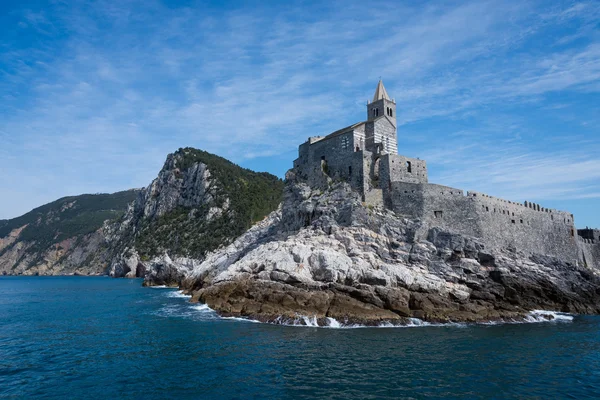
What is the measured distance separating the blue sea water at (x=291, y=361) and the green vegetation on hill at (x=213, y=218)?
68783mm

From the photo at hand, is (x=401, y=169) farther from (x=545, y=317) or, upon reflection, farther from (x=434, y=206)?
(x=545, y=317)

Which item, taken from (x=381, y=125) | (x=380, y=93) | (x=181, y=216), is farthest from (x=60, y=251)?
(x=381, y=125)

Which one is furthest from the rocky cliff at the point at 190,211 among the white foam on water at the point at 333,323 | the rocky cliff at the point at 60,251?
the white foam on water at the point at 333,323

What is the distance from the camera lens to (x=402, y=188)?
44719mm

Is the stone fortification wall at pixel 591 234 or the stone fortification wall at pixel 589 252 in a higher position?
the stone fortification wall at pixel 591 234

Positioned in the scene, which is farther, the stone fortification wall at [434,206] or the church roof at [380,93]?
the church roof at [380,93]

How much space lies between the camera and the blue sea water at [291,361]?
18.7 m

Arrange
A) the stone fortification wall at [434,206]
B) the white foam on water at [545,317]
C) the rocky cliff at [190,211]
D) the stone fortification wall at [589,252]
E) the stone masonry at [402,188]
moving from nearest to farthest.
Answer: the white foam on water at [545,317] → the stone fortification wall at [434,206] → the stone masonry at [402,188] → the stone fortification wall at [589,252] → the rocky cliff at [190,211]

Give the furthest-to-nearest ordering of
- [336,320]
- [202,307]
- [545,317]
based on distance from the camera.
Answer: [202,307]
[545,317]
[336,320]

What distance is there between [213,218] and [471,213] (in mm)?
77528

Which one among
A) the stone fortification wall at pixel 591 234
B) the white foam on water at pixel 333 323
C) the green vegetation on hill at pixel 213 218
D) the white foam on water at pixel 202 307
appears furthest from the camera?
the green vegetation on hill at pixel 213 218

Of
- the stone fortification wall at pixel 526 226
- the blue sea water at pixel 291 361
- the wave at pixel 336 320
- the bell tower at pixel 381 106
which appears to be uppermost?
the bell tower at pixel 381 106

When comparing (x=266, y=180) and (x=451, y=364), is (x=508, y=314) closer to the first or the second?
(x=451, y=364)

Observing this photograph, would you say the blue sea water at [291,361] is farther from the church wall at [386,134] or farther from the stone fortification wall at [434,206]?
the church wall at [386,134]
